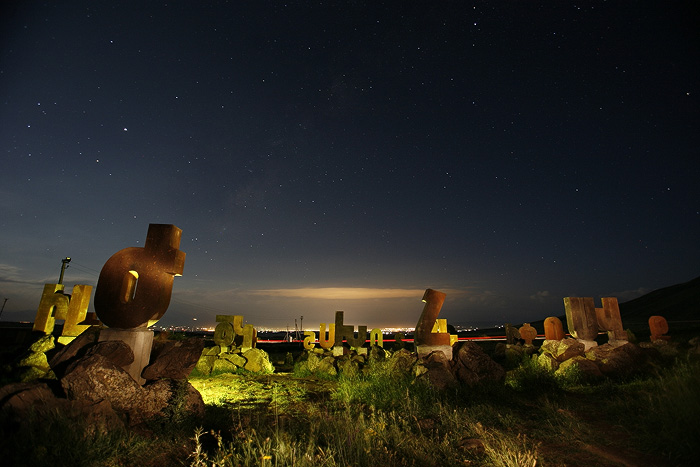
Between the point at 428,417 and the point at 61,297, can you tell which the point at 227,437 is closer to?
the point at 428,417

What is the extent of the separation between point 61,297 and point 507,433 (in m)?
15.2

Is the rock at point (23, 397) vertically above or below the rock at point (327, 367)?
above

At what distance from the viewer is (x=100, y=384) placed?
5.19 m

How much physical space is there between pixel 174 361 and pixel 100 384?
1.55 m

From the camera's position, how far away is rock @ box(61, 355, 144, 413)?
5.03m

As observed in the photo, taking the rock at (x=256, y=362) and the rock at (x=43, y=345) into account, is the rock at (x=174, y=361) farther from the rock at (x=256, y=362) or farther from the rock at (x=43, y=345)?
the rock at (x=256, y=362)

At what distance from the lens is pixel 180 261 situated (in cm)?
745

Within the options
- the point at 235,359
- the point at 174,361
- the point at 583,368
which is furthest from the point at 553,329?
the point at 174,361

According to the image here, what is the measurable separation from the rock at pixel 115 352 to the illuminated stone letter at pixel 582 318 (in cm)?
1332

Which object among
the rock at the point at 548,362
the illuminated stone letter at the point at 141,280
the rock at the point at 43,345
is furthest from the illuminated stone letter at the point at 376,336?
the rock at the point at 43,345

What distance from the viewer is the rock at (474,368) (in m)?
8.77

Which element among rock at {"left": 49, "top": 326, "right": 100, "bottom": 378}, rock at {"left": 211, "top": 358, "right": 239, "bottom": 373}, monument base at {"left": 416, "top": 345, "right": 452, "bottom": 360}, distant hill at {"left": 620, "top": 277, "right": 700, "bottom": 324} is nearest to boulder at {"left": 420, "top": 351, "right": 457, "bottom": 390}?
monument base at {"left": 416, "top": 345, "right": 452, "bottom": 360}

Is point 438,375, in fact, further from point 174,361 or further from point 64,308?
point 64,308

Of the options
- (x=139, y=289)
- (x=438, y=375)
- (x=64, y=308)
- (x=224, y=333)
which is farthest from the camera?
(x=224, y=333)
